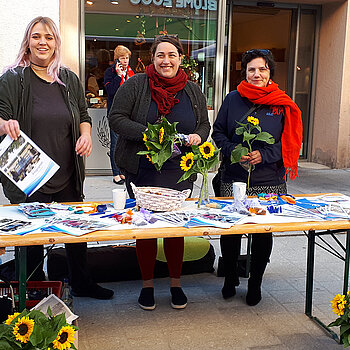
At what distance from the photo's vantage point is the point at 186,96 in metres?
3.58

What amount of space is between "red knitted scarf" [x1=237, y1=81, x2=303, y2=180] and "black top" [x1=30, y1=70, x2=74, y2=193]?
4.07 ft

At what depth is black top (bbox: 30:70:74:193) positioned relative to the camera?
320 centimetres

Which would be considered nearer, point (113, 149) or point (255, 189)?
point (255, 189)

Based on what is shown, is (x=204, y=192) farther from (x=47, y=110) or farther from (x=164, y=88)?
(x=47, y=110)

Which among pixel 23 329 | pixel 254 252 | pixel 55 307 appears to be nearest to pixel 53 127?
pixel 55 307

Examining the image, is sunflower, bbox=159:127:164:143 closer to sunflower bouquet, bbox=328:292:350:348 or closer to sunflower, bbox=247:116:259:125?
sunflower, bbox=247:116:259:125

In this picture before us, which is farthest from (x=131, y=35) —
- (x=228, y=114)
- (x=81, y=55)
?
(x=228, y=114)

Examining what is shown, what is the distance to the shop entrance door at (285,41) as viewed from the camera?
31.6ft

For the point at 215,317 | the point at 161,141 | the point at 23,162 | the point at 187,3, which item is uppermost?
the point at 187,3

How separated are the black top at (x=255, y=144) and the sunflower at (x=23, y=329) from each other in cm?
178

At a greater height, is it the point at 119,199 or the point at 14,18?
the point at 14,18

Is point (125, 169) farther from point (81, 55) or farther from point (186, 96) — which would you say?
point (81, 55)

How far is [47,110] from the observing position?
3.21 metres

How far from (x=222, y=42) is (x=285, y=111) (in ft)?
16.3
